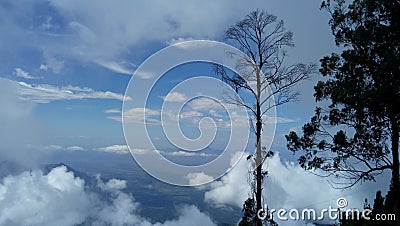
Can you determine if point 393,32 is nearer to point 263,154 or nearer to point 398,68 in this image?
point 398,68

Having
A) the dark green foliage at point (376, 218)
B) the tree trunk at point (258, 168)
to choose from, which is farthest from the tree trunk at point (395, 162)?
the tree trunk at point (258, 168)

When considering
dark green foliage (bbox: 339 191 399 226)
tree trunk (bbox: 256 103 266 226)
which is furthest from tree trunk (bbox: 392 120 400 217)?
tree trunk (bbox: 256 103 266 226)

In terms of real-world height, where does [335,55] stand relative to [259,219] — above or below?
above

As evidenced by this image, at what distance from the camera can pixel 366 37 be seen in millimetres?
9211

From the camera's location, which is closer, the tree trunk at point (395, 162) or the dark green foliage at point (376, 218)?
the tree trunk at point (395, 162)

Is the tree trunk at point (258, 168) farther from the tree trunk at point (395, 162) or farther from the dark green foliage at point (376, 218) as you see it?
the tree trunk at point (395, 162)

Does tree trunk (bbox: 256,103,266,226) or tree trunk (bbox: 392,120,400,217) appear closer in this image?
tree trunk (bbox: 392,120,400,217)

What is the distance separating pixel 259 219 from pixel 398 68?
17.4ft

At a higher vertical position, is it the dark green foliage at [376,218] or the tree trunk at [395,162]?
the tree trunk at [395,162]

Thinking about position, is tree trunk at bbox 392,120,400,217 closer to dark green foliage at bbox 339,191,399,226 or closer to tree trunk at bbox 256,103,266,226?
dark green foliage at bbox 339,191,399,226

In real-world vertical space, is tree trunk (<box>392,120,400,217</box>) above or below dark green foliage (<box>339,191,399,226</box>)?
above

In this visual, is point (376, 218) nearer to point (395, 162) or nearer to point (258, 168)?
point (395, 162)

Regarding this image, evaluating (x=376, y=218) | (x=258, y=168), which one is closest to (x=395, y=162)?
(x=376, y=218)

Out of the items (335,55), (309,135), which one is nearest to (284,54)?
(335,55)
